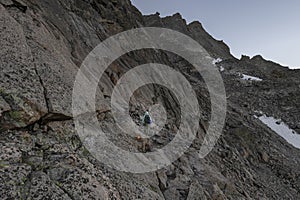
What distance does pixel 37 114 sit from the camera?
7.72 m

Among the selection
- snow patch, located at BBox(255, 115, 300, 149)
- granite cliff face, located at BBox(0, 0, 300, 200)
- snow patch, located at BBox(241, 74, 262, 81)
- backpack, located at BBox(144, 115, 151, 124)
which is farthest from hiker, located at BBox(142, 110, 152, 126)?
snow patch, located at BBox(241, 74, 262, 81)

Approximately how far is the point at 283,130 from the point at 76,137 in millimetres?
30919

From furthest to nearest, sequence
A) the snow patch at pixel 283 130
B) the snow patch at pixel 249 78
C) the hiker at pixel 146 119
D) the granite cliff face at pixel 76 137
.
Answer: the snow patch at pixel 249 78
the snow patch at pixel 283 130
the hiker at pixel 146 119
the granite cliff face at pixel 76 137

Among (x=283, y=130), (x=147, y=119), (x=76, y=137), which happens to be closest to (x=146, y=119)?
(x=147, y=119)

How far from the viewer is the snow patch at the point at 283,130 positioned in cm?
3020

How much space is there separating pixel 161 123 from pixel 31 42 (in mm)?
9115

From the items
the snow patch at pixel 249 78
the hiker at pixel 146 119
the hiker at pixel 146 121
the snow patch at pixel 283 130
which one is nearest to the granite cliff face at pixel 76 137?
the hiker at pixel 146 121

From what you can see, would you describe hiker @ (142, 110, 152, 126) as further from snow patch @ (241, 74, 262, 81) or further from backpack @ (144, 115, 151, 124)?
snow patch @ (241, 74, 262, 81)

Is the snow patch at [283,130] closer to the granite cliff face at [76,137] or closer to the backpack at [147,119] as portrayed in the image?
the granite cliff face at [76,137]

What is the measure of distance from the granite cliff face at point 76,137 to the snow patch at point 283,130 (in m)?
5.19

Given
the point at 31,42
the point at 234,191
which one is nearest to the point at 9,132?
the point at 31,42

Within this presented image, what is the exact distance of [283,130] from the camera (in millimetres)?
32781

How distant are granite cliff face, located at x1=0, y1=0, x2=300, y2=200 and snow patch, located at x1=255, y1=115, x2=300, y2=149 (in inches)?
204

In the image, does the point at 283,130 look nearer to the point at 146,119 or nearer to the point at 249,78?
the point at 249,78
